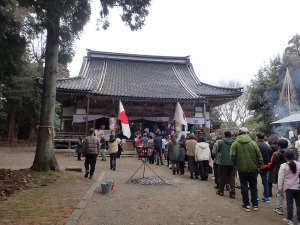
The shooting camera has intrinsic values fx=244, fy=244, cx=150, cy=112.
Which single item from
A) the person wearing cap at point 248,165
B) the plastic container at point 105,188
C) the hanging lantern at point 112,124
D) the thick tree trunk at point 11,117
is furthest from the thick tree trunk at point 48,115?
the thick tree trunk at point 11,117

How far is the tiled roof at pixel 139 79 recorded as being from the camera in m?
18.1

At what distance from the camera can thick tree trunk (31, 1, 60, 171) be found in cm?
815

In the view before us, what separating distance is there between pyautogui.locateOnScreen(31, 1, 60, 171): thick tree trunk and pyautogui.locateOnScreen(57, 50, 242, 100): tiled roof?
792 cm

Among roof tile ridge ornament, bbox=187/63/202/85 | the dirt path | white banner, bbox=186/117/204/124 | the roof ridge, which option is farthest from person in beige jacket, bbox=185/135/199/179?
the roof ridge

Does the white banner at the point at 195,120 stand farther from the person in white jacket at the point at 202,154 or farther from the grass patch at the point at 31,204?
the grass patch at the point at 31,204

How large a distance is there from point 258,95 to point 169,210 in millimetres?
19692

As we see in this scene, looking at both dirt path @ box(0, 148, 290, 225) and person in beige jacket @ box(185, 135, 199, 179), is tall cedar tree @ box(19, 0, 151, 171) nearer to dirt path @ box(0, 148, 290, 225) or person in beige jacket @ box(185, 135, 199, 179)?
dirt path @ box(0, 148, 290, 225)

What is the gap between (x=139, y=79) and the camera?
71.6ft

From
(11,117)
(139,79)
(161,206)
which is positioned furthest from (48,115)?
(11,117)

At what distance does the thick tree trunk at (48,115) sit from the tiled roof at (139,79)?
7.92 metres

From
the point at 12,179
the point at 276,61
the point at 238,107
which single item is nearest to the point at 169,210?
the point at 12,179

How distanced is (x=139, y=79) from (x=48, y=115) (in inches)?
552

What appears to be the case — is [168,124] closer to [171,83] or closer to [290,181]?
[171,83]

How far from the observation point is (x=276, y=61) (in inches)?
872
